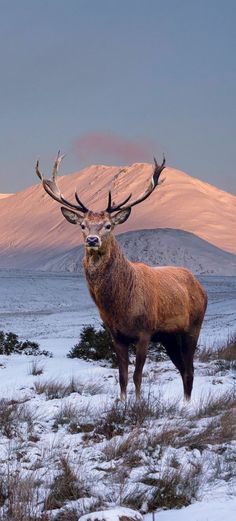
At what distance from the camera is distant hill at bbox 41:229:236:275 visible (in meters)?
73.4

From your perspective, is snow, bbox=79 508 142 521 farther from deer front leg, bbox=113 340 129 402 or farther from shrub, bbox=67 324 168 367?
shrub, bbox=67 324 168 367

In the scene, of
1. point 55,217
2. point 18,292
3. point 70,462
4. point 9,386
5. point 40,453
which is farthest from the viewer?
point 55,217

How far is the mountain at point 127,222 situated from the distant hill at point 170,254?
9.76 meters

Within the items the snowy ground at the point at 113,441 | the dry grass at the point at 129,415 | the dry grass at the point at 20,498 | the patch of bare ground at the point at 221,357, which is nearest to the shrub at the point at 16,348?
the snowy ground at the point at 113,441

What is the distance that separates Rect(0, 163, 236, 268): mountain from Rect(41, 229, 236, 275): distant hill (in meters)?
9.76

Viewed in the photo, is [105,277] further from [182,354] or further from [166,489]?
[166,489]

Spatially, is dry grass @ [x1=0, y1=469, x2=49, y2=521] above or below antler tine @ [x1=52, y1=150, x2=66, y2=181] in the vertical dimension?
below

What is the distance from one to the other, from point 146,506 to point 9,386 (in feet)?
16.5

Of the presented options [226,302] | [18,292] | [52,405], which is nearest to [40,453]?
[52,405]

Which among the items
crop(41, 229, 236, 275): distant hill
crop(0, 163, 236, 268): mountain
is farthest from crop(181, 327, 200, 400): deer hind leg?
crop(0, 163, 236, 268): mountain

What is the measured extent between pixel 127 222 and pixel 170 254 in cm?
2507

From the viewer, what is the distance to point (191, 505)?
15.5 feet

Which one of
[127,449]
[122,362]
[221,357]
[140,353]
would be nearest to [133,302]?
[140,353]

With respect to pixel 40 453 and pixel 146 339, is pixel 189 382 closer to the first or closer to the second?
pixel 146 339
